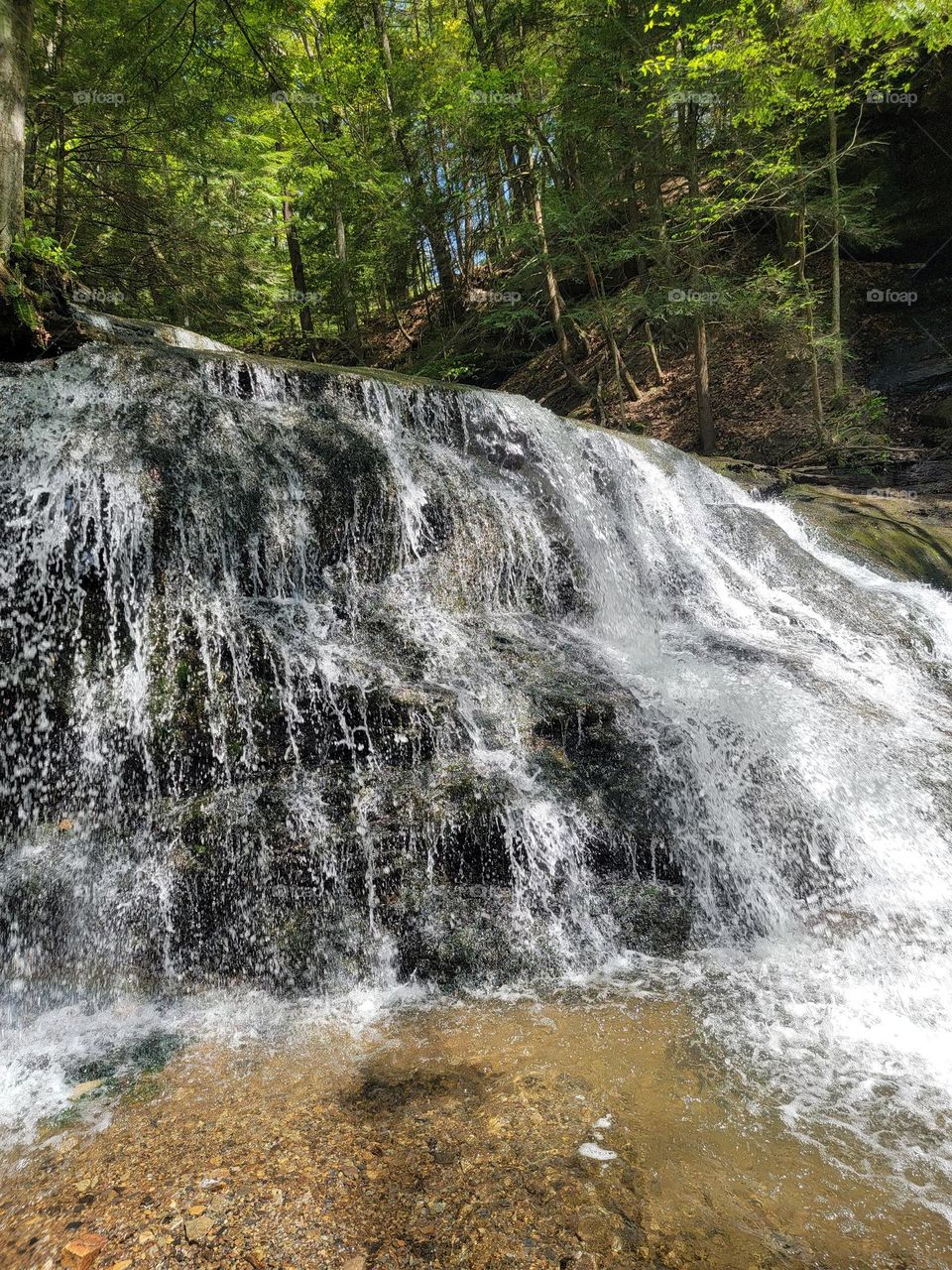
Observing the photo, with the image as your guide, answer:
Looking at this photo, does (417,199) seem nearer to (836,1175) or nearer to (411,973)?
(411,973)

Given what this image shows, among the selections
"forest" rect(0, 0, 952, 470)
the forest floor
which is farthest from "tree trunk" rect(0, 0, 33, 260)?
the forest floor

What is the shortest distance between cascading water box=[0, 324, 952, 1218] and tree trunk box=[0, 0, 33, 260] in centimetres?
129

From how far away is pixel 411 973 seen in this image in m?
3.53

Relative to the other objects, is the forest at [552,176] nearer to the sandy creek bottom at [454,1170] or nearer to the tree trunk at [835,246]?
the tree trunk at [835,246]

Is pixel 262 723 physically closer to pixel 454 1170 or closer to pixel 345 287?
pixel 454 1170

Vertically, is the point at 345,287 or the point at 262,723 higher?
the point at 345,287

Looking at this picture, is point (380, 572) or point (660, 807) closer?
point (660, 807)

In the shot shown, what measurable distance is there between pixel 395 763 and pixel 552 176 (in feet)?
46.2

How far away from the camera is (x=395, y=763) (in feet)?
14.4

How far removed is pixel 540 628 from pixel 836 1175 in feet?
14.9

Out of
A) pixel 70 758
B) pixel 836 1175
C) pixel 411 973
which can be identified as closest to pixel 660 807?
pixel 411 973

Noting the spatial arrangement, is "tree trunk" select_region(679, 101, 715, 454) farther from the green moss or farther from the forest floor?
the green moss

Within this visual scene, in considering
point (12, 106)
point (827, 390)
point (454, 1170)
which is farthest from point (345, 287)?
point (454, 1170)

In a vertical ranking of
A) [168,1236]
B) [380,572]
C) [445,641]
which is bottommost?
[168,1236]
